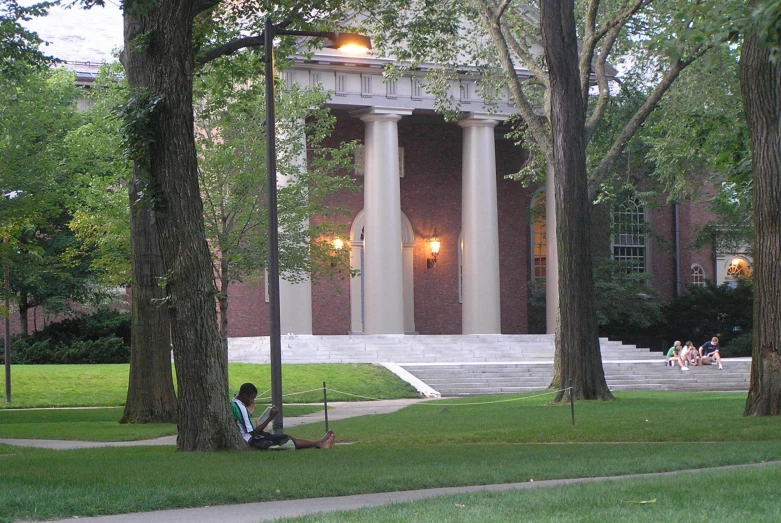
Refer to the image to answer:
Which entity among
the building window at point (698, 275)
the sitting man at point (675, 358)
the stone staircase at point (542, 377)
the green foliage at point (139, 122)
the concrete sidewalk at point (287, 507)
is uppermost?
the green foliage at point (139, 122)

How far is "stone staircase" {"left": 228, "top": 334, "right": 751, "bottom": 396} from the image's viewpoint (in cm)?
3366

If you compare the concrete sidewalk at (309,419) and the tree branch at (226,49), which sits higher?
the tree branch at (226,49)

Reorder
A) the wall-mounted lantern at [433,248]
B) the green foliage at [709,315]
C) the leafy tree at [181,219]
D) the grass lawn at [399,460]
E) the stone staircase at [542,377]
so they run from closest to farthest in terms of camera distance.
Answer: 1. the grass lawn at [399,460]
2. the leafy tree at [181,219]
3. the stone staircase at [542,377]
4. the wall-mounted lantern at [433,248]
5. the green foliage at [709,315]

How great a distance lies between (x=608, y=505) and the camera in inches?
A: 331

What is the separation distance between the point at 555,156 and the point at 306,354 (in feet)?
49.5

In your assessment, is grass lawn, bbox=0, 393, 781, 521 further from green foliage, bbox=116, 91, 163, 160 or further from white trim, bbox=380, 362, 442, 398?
white trim, bbox=380, 362, 442, 398

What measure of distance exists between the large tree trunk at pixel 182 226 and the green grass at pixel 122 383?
1290 centimetres

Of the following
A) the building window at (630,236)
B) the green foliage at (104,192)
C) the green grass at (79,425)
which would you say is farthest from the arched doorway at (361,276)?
the green grass at (79,425)

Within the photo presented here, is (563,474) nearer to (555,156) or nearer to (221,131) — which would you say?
(555,156)

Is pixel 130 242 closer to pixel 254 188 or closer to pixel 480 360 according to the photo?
pixel 254 188

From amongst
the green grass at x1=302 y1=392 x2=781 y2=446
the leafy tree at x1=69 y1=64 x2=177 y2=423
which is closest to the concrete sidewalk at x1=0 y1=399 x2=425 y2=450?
the green grass at x1=302 y1=392 x2=781 y2=446

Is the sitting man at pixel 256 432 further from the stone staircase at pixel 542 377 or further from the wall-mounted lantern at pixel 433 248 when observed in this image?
the wall-mounted lantern at pixel 433 248

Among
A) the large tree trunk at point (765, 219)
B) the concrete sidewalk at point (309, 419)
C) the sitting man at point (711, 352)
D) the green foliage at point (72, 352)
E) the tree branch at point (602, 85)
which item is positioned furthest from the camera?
the green foliage at point (72, 352)

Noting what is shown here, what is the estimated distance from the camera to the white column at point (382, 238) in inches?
1583
